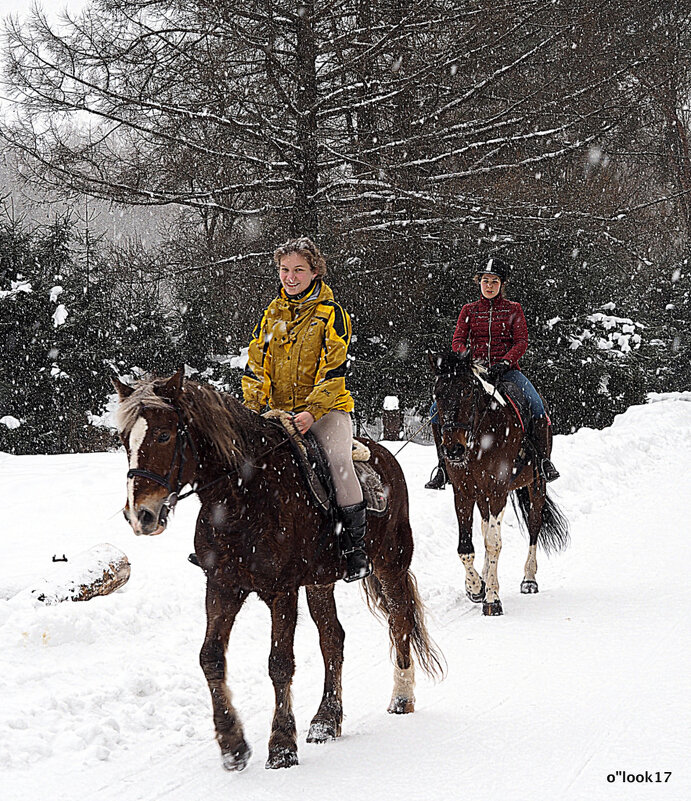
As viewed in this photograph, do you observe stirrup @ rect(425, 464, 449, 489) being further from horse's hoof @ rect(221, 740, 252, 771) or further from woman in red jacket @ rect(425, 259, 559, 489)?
horse's hoof @ rect(221, 740, 252, 771)

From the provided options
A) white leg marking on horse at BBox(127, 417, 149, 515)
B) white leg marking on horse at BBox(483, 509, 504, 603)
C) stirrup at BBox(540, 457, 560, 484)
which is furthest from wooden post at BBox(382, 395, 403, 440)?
white leg marking on horse at BBox(127, 417, 149, 515)

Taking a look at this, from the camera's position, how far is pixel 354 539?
15.2ft

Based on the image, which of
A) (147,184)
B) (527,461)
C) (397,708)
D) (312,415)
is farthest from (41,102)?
(397,708)

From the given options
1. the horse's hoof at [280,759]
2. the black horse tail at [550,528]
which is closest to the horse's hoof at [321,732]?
the horse's hoof at [280,759]

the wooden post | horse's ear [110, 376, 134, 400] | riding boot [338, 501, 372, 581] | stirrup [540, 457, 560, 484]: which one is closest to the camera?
horse's ear [110, 376, 134, 400]

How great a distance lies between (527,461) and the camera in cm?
846

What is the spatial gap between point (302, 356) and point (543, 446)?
4.73 metres

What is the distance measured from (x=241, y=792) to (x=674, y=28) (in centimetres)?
1668

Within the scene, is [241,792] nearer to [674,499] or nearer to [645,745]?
[645,745]

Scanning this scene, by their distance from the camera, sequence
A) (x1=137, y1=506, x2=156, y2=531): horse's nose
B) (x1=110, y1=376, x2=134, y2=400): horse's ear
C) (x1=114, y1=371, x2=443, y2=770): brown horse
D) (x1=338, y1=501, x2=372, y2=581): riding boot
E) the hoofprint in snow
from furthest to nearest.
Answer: (x1=338, y1=501, x2=372, y2=581): riding boot, the hoofprint in snow, (x1=110, y1=376, x2=134, y2=400): horse's ear, (x1=114, y1=371, x2=443, y2=770): brown horse, (x1=137, y1=506, x2=156, y2=531): horse's nose

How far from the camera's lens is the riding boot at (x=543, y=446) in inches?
338

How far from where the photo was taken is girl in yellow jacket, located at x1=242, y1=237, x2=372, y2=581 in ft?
15.2

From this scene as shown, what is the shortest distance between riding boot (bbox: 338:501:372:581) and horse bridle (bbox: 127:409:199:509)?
3.30ft

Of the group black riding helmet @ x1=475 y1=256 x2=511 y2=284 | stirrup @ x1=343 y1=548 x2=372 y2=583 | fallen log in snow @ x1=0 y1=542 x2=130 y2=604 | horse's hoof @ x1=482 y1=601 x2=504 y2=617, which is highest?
black riding helmet @ x1=475 y1=256 x2=511 y2=284
